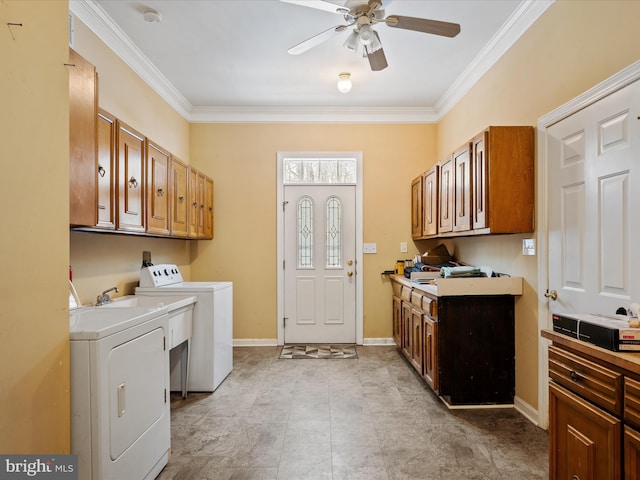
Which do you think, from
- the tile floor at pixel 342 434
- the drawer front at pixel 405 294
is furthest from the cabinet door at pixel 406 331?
the tile floor at pixel 342 434

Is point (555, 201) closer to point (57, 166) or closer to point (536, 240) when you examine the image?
point (536, 240)

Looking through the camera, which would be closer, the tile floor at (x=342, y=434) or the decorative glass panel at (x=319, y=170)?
the tile floor at (x=342, y=434)

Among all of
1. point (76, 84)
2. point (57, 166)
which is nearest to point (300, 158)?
point (76, 84)

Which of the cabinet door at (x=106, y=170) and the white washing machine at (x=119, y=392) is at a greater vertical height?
the cabinet door at (x=106, y=170)

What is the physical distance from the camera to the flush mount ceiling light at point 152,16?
2.70 meters

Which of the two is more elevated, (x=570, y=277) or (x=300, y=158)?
(x=300, y=158)

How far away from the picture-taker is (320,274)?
4684 mm

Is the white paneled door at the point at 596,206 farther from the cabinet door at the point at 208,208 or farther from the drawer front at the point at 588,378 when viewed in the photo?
the cabinet door at the point at 208,208

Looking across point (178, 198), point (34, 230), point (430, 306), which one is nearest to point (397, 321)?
point (430, 306)

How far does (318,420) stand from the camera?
8.73ft

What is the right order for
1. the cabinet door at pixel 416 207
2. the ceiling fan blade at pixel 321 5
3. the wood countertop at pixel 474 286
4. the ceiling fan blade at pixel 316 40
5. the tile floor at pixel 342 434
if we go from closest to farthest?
1. the tile floor at pixel 342 434
2. the ceiling fan blade at pixel 321 5
3. the ceiling fan blade at pixel 316 40
4. the wood countertop at pixel 474 286
5. the cabinet door at pixel 416 207

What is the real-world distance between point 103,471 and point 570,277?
260 centimetres

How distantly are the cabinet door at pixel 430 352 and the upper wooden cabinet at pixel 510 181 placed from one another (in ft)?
3.02

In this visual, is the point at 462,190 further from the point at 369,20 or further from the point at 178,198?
the point at 178,198
